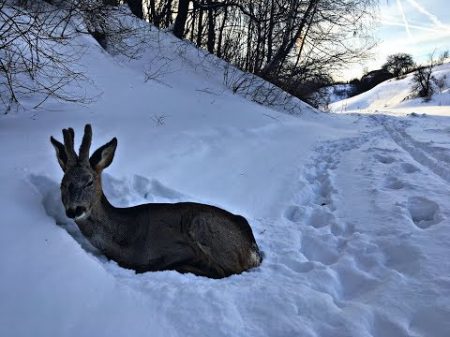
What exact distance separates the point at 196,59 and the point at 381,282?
32.9ft

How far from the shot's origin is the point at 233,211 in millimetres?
5668

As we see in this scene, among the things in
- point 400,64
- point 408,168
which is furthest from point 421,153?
point 400,64

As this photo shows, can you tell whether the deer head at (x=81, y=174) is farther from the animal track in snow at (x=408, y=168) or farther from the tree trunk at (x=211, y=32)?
the tree trunk at (x=211, y=32)

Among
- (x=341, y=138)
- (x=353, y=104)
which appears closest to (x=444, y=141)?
(x=341, y=138)

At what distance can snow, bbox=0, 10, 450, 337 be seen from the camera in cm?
303

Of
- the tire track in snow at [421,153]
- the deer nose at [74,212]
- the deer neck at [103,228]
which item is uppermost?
the tire track in snow at [421,153]

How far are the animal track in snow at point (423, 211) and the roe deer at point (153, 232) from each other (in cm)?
181

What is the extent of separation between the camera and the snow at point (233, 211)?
3.03 m

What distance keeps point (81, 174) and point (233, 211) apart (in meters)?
2.20

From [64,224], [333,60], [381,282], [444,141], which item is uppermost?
[333,60]

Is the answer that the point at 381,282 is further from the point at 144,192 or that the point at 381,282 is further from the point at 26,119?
the point at 26,119

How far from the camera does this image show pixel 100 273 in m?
3.39

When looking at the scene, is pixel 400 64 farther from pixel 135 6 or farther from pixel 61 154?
pixel 61 154

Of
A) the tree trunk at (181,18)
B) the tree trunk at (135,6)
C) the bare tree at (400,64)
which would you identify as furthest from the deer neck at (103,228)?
the bare tree at (400,64)
